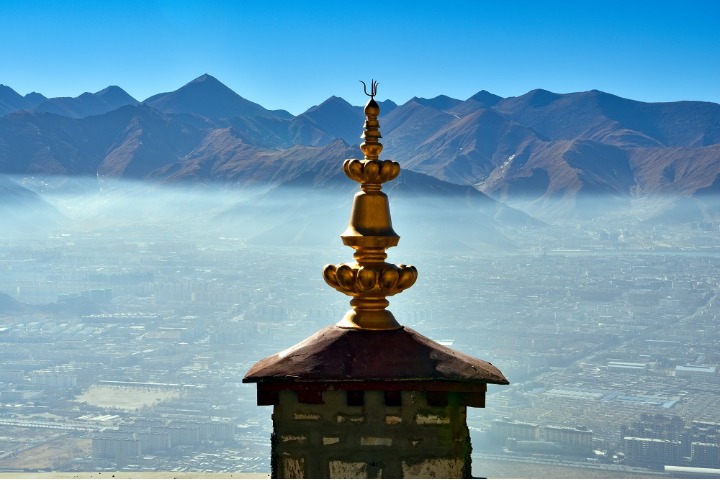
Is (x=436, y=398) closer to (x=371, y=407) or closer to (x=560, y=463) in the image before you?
(x=371, y=407)

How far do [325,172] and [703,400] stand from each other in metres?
131

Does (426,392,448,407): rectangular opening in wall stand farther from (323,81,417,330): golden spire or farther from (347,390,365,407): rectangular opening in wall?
(323,81,417,330): golden spire

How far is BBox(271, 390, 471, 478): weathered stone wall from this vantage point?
13.3ft

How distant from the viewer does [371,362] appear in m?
4.12

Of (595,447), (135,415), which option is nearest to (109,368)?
(135,415)

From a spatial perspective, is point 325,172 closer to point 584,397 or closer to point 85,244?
point 85,244

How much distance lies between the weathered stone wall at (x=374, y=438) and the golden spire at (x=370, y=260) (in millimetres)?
396

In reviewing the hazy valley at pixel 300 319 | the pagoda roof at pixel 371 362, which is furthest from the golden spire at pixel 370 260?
the hazy valley at pixel 300 319

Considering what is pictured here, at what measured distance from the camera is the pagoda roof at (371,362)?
4.06 m

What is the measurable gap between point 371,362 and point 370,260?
20.6 inches

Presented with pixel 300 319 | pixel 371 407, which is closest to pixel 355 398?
pixel 371 407

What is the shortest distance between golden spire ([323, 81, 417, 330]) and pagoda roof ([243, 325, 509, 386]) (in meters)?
0.10

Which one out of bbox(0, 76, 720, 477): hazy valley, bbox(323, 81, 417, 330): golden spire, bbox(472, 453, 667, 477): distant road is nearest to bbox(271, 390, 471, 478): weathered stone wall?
bbox(323, 81, 417, 330): golden spire

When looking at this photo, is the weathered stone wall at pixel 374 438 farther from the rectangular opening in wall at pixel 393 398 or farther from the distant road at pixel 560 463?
the distant road at pixel 560 463
